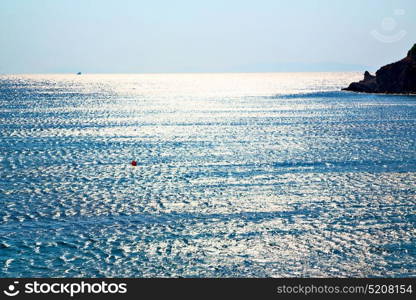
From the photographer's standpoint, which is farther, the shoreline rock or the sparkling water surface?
the shoreline rock

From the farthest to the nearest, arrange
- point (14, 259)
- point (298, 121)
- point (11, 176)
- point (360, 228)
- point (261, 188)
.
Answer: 1. point (298, 121)
2. point (11, 176)
3. point (261, 188)
4. point (360, 228)
5. point (14, 259)

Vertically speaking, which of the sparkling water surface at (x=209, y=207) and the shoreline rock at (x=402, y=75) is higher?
the shoreline rock at (x=402, y=75)

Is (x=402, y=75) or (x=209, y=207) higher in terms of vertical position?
(x=402, y=75)

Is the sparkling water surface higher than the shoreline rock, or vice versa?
the shoreline rock

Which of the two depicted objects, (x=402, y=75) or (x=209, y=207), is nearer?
(x=209, y=207)

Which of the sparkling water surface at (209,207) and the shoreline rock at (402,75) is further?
the shoreline rock at (402,75)

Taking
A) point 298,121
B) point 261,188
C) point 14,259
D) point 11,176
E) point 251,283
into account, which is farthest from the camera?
point 298,121

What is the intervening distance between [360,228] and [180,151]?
119ft

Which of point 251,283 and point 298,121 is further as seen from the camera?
point 298,121

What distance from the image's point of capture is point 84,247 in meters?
29.7

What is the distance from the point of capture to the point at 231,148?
68562mm

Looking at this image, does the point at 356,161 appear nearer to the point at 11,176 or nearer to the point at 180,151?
the point at 180,151

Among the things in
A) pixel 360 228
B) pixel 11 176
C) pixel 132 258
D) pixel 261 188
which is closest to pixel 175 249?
pixel 132 258

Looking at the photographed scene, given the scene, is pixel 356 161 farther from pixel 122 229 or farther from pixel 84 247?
pixel 84 247
